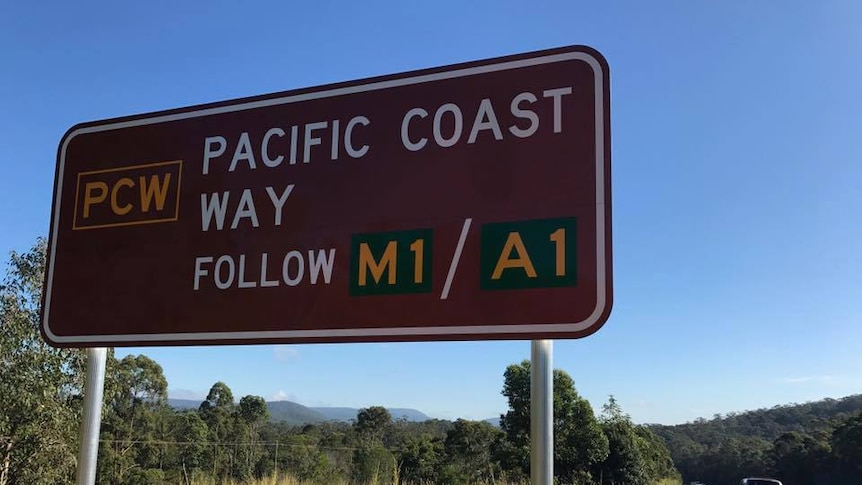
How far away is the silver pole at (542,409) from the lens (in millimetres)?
2531

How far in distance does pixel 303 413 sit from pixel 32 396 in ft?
308

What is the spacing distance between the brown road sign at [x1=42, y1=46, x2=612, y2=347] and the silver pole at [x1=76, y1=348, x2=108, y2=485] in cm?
14

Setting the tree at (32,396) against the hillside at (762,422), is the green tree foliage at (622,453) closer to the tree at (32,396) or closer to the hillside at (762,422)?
the tree at (32,396)

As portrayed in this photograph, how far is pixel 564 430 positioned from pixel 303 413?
89.8 meters

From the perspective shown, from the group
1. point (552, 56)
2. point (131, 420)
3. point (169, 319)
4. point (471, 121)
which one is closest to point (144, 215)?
point (169, 319)

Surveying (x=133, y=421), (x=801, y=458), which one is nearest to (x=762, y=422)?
(x=801, y=458)

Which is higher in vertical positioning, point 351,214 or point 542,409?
point 351,214

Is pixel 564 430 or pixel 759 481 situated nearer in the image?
pixel 564 430

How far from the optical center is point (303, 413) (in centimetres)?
10219

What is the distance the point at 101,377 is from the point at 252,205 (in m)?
1.20

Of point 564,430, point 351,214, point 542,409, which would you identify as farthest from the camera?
point 564,430

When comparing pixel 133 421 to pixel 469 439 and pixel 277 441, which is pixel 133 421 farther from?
pixel 469 439

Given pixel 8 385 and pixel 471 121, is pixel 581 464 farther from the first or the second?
pixel 471 121

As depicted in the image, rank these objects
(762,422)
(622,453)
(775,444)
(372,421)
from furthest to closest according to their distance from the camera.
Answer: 1. (762,422)
2. (775,444)
3. (372,421)
4. (622,453)
